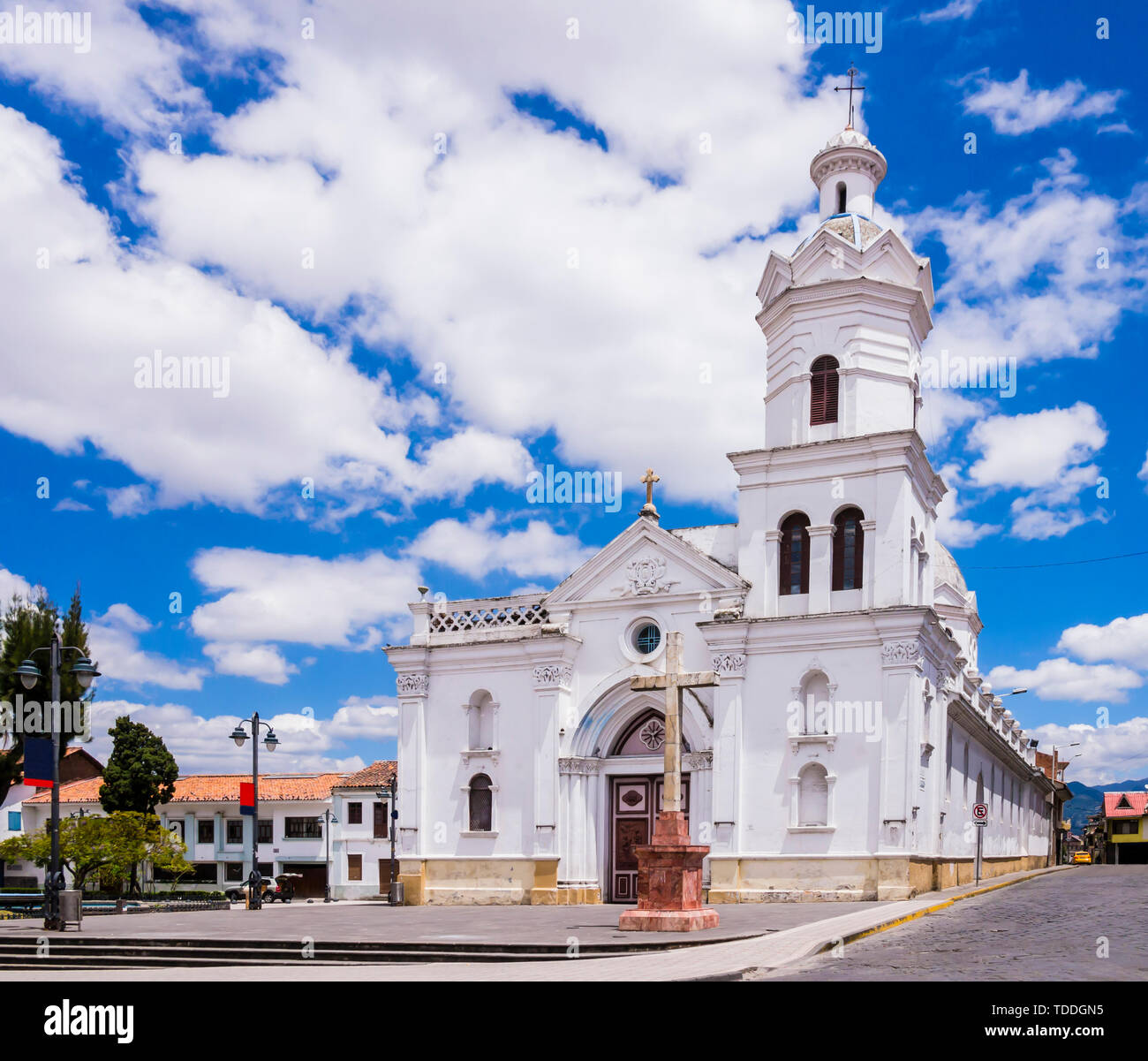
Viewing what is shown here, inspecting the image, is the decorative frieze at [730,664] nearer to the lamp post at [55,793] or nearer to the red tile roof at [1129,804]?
the lamp post at [55,793]

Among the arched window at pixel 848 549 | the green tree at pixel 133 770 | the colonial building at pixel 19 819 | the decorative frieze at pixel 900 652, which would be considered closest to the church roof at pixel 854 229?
the arched window at pixel 848 549

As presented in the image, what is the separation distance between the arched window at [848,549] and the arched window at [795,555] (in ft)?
2.35

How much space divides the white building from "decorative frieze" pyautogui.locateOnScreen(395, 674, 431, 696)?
925 inches

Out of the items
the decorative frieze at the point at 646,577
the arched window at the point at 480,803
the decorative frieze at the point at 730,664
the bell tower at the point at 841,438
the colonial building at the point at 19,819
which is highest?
the bell tower at the point at 841,438

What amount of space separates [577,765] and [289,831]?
106 feet

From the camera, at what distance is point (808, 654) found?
28.1 m

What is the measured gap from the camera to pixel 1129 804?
325 feet

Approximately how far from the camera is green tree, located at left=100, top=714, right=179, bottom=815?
46938mm

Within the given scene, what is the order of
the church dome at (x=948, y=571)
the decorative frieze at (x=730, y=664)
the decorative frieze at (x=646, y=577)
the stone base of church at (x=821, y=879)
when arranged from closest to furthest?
the stone base of church at (x=821, y=879)
the decorative frieze at (x=730, y=664)
the decorative frieze at (x=646, y=577)
the church dome at (x=948, y=571)

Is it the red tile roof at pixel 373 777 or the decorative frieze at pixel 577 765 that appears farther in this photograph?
the red tile roof at pixel 373 777

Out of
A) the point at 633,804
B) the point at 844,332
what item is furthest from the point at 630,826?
the point at 844,332

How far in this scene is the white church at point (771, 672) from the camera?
1070 inches

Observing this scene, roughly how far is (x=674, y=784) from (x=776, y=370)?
47.2 feet
